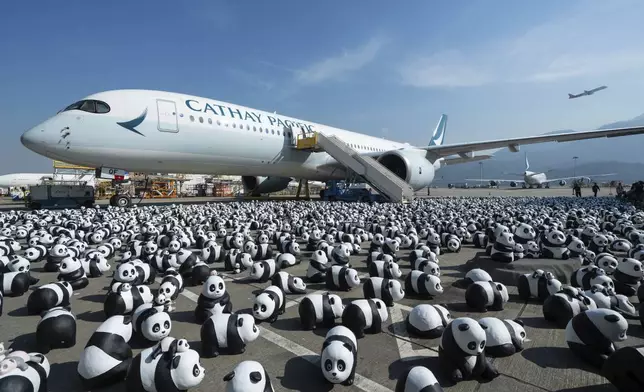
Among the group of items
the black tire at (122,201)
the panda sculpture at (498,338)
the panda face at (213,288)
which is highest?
the black tire at (122,201)

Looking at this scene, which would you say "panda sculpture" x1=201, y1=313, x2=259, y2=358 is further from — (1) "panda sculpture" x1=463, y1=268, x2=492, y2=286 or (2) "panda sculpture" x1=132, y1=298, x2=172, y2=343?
(1) "panda sculpture" x1=463, y1=268, x2=492, y2=286

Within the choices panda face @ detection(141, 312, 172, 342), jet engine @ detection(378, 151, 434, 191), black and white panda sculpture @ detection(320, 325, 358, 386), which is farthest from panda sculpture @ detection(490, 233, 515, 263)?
jet engine @ detection(378, 151, 434, 191)

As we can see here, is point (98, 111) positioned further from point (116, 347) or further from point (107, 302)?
point (116, 347)

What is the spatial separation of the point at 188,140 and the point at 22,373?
636 inches

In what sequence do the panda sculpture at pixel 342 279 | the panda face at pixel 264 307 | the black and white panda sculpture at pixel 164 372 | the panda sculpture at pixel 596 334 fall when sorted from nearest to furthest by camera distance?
the black and white panda sculpture at pixel 164 372 → the panda sculpture at pixel 596 334 → the panda face at pixel 264 307 → the panda sculpture at pixel 342 279

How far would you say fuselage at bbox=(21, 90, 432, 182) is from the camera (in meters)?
14.3

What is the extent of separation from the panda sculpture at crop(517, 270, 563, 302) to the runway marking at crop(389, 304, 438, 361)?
6.99 feet

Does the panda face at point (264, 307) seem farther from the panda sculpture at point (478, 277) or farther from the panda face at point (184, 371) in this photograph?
the panda sculpture at point (478, 277)

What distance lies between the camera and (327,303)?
13.9 feet

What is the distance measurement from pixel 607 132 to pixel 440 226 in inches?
681

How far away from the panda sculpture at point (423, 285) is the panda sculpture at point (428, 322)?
120cm

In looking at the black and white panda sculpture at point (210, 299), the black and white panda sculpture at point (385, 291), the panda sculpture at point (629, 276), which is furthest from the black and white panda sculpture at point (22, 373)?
the panda sculpture at point (629, 276)

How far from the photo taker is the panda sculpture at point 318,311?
4188 mm

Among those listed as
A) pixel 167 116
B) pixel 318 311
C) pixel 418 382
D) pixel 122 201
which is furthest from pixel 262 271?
pixel 122 201
